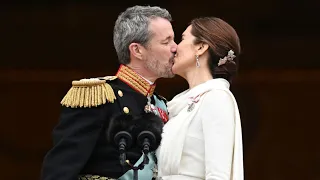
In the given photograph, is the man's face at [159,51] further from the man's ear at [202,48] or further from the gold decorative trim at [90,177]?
the gold decorative trim at [90,177]

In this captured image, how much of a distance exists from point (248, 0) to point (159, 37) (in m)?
2.55

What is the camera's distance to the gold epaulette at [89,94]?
10.3 feet

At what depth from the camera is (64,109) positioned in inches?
125

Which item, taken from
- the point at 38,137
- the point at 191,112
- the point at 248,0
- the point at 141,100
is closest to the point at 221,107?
the point at 191,112

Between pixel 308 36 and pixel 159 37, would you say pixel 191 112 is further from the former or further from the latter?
pixel 308 36

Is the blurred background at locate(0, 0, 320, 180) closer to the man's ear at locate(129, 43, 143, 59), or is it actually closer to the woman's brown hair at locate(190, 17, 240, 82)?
the man's ear at locate(129, 43, 143, 59)

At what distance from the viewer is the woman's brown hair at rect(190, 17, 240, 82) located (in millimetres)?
3123

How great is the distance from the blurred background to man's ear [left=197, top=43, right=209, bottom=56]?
8.63ft

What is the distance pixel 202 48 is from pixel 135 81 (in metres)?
0.28

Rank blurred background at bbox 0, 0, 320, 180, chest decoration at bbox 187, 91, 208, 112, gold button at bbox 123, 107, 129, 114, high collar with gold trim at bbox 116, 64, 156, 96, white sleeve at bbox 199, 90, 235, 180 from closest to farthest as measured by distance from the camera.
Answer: white sleeve at bbox 199, 90, 235, 180 → chest decoration at bbox 187, 91, 208, 112 → gold button at bbox 123, 107, 129, 114 → high collar with gold trim at bbox 116, 64, 156, 96 → blurred background at bbox 0, 0, 320, 180

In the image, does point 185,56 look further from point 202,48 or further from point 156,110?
point 156,110

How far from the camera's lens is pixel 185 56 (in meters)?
3.22

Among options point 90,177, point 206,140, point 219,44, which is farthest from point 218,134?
point 90,177

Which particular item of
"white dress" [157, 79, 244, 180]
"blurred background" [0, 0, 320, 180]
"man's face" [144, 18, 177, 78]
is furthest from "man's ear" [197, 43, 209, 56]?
"blurred background" [0, 0, 320, 180]
